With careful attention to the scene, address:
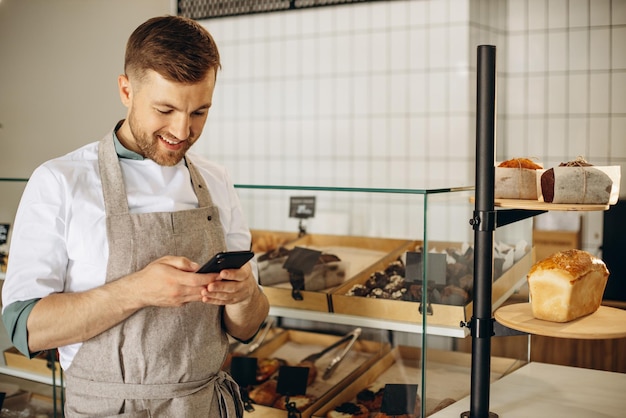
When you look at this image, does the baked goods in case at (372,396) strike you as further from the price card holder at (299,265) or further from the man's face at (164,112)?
the man's face at (164,112)

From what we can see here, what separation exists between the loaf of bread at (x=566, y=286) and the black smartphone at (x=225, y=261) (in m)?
0.66

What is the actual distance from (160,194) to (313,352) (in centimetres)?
114

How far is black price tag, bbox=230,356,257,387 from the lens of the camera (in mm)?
2201

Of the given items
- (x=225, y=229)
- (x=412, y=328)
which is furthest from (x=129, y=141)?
(x=412, y=328)

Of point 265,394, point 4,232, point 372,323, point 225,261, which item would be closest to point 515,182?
point 372,323

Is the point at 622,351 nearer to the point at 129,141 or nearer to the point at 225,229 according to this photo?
the point at 225,229

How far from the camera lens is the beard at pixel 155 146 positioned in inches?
54.0

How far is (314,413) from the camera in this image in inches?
75.0

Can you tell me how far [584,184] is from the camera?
137 cm

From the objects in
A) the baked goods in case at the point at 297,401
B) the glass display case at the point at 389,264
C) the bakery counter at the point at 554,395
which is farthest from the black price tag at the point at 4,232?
the bakery counter at the point at 554,395

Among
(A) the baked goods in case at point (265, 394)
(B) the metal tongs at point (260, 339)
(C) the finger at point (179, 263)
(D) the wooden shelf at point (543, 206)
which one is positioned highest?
(D) the wooden shelf at point (543, 206)

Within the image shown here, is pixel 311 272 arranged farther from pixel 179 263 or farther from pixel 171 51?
pixel 171 51

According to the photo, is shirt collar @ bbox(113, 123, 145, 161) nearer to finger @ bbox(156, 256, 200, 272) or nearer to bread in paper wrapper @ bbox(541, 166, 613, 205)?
finger @ bbox(156, 256, 200, 272)

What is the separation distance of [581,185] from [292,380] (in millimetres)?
1126
